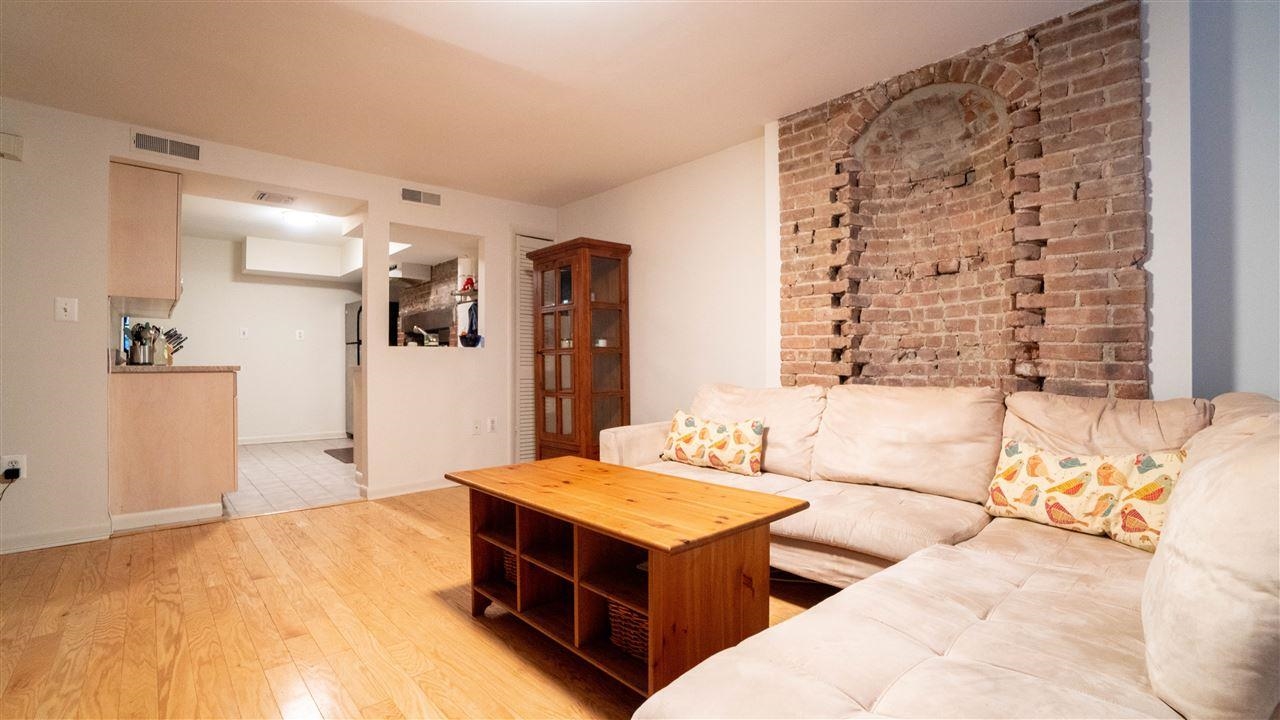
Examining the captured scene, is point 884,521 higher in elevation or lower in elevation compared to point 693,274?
lower

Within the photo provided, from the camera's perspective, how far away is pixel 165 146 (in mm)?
3330

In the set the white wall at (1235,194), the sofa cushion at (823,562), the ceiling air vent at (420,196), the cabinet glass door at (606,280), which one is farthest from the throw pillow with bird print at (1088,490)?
the ceiling air vent at (420,196)

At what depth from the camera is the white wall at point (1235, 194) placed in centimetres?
203

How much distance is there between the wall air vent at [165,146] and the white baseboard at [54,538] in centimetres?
218

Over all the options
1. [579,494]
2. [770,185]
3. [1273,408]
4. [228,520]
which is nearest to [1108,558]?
[1273,408]

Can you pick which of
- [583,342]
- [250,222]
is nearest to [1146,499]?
[583,342]

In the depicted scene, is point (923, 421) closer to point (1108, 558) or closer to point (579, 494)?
point (1108, 558)

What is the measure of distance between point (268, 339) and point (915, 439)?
7.28m

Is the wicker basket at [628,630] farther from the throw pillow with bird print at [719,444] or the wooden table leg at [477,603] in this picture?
the throw pillow with bird print at [719,444]

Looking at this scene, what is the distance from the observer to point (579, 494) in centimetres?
192

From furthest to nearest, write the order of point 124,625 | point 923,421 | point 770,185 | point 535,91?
point 770,185, point 535,91, point 923,421, point 124,625

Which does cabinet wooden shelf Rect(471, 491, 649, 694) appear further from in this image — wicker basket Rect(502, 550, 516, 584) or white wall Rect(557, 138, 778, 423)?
white wall Rect(557, 138, 778, 423)

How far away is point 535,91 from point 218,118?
1.84 m

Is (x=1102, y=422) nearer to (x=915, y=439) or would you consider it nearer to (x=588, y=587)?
(x=915, y=439)
